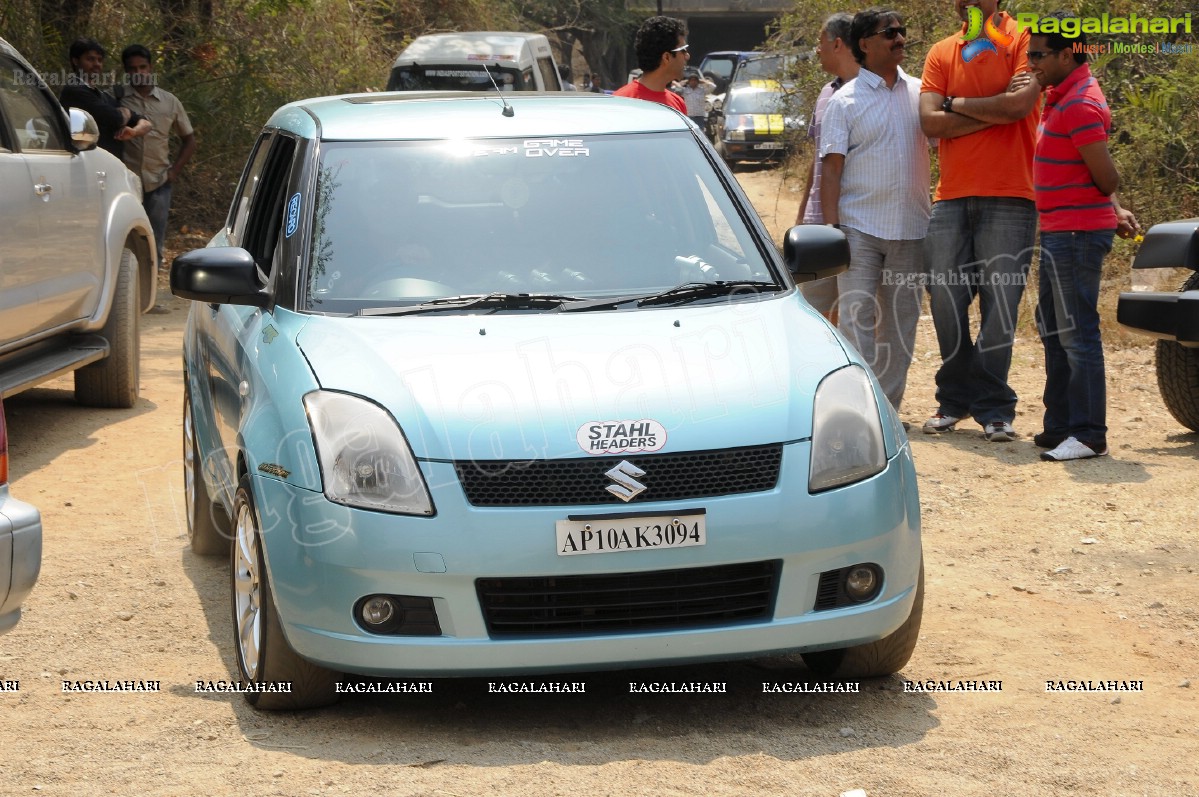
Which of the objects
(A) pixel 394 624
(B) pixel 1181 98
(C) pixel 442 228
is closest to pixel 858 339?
(C) pixel 442 228

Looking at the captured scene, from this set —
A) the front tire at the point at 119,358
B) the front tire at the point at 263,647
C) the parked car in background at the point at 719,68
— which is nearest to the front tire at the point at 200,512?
the front tire at the point at 263,647

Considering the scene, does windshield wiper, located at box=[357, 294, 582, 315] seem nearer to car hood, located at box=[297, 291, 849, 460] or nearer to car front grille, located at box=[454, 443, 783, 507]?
car hood, located at box=[297, 291, 849, 460]

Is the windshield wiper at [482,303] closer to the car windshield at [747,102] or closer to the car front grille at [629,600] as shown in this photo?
the car front grille at [629,600]

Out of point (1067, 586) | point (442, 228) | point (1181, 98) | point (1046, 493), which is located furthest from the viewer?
point (1181, 98)

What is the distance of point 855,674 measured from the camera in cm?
427

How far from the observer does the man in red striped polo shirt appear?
6879mm

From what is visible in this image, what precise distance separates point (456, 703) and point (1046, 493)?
341cm

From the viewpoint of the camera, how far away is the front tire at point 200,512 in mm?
5727

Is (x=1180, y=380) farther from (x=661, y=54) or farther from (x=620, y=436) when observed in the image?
(x=620, y=436)

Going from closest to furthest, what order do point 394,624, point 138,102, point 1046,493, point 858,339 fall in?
point 394,624 → point 1046,493 → point 858,339 → point 138,102

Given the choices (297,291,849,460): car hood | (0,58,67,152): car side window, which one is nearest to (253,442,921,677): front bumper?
(297,291,849,460): car hood

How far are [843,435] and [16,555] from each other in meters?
2.07

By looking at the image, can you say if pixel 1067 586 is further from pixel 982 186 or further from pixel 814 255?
pixel 982 186

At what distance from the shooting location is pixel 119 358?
8719 mm
